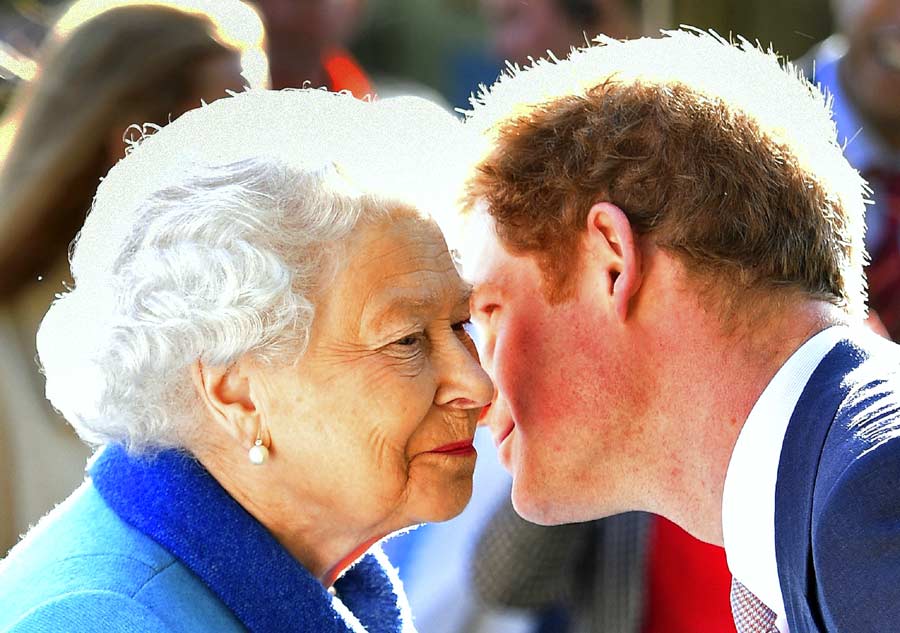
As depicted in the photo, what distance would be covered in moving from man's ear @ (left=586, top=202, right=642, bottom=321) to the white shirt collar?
286 mm

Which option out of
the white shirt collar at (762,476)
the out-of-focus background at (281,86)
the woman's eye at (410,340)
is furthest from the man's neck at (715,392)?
the out-of-focus background at (281,86)

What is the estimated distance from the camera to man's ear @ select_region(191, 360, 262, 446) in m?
2.03

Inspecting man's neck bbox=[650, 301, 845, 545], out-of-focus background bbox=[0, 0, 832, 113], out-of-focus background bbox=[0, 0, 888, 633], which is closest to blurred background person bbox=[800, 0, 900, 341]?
out-of-focus background bbox=[0, 0, 888, 633]

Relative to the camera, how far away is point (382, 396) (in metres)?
2.09

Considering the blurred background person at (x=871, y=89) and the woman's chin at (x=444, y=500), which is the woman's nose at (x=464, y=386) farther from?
the blurred background person at (x=871, y=89)

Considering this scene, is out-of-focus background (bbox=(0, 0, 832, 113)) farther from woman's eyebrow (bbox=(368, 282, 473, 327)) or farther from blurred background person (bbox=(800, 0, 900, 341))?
woman's eyebrow (bbox=(368, 282, 473, 327))

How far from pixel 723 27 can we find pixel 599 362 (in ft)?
8.76

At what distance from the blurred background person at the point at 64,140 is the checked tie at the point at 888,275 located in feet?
5.97

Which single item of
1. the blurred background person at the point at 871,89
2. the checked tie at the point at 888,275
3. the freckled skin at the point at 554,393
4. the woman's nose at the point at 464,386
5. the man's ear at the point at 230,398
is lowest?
the checked tie at the point at 888,275

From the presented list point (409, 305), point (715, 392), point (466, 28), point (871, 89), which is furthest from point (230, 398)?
point (466, 28)

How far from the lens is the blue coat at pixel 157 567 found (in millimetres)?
1837

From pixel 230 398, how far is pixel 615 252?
71 cm

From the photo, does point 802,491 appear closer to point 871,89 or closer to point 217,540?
point 217,540

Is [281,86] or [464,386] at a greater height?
[464,386]
